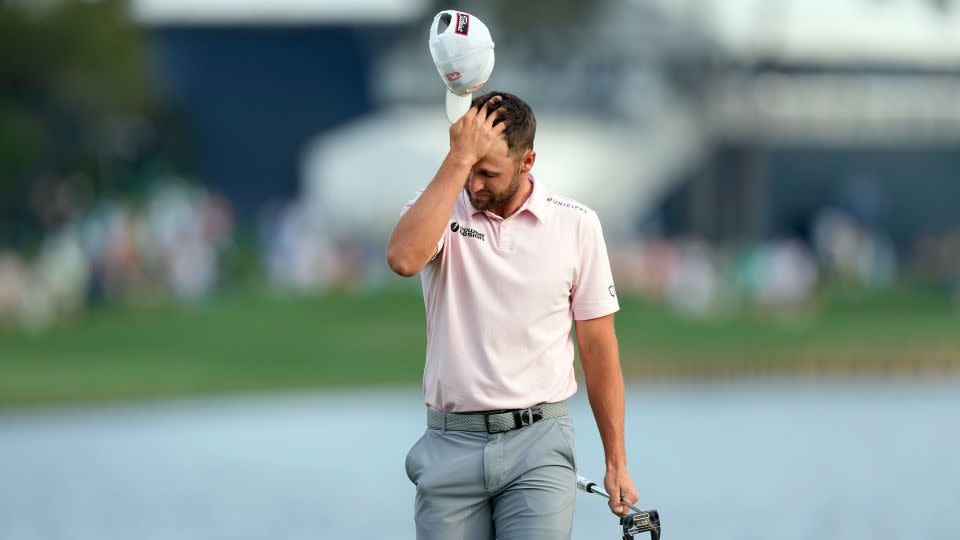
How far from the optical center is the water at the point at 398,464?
33.8 ft

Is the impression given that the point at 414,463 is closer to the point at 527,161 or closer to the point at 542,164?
the point at 527,161

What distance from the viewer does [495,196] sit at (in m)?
4.49

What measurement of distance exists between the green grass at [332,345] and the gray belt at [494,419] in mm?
14327

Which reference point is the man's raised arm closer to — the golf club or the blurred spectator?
the golf club

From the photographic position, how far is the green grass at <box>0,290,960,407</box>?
20531 millimetres

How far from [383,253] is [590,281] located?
24.8 meters

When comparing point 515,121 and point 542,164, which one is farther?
point 542,164

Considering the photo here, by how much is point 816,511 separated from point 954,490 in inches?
57.9

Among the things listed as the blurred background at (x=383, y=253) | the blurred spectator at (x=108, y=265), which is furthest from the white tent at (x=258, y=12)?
the blurred spectator at (x=108, y=265)

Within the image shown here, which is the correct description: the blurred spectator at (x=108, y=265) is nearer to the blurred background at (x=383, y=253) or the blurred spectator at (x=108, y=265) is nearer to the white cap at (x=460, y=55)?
the blurred background at (x=383, y=253)

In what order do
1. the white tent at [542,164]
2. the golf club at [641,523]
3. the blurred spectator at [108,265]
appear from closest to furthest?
Answer: 1. the golf club at [641,523]
2. the blurred spectator at [108,265]
3. the white tent at [542,164]

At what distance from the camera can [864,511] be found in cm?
1052

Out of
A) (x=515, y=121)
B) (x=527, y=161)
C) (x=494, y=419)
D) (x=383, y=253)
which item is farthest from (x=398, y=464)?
(x=383, y=253)

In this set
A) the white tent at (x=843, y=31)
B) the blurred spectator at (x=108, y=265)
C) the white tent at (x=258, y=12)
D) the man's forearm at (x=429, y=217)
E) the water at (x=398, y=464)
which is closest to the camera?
the man's forearm at (x=429, y=217)
